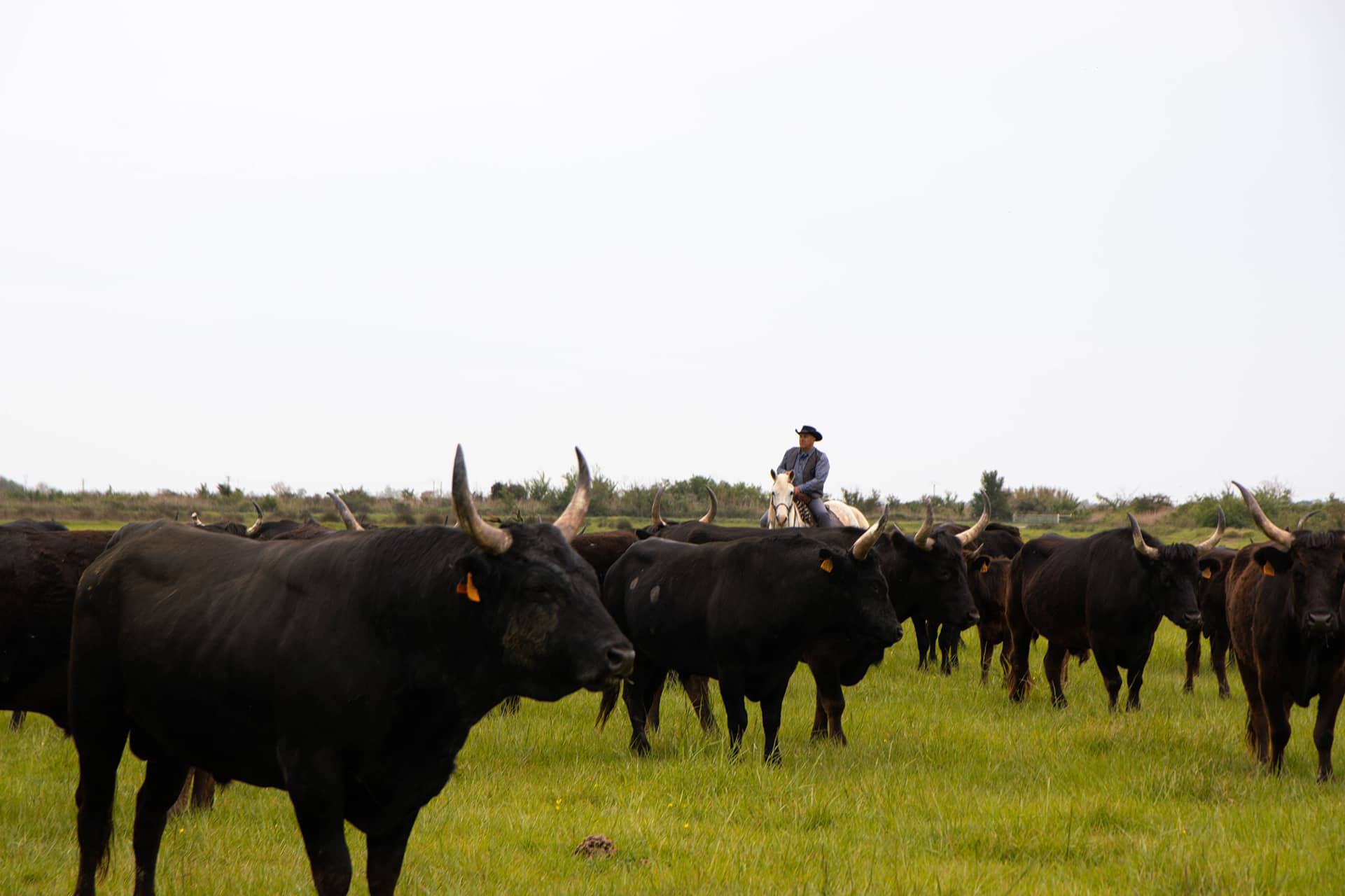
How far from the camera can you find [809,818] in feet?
22.7

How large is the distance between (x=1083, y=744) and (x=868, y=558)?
2.27 m

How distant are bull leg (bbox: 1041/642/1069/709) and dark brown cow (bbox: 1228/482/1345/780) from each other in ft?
9.67

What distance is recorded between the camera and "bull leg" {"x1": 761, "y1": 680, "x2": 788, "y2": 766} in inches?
344

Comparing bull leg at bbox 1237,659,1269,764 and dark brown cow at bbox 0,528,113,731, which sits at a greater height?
dark brown cow at bbox 0,528,113,731

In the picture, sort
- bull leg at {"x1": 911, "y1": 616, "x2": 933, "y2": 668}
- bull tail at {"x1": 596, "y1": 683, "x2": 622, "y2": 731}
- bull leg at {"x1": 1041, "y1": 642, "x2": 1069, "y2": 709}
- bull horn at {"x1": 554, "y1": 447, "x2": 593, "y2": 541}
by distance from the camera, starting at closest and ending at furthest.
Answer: bull horn at {"x1": 554, "y1": 447, "x2": 593, "y2": 541} < bull tail at {"x1": 596, "y1": 683, "x2": 622, "y2": 731} < bull leg at {"x1": 1041, "y1": 642, "x2": 1069, "y2": 709} < bull leg at {"x1": 911, "y1": 616, "x2": 933, "y2": 668}

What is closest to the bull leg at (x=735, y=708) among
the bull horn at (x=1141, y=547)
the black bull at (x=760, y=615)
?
the black bull at (x=760, y=615)

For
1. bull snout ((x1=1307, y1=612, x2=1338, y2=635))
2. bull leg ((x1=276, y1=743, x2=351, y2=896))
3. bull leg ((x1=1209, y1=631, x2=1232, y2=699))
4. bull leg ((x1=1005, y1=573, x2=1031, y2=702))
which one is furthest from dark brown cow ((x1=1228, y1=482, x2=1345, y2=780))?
bull leg ((x1=276, y1=743, x2=351, y2=896))

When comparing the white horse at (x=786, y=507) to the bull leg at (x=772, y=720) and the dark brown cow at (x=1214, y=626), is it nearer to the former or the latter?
the dark brown cow at (x=1214, y=626)

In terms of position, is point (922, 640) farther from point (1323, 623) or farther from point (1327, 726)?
point (1323, 623)

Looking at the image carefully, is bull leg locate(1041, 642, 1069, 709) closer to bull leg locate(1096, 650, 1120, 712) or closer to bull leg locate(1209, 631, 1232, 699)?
bull leg locate(1096, 650, 1120, 712)

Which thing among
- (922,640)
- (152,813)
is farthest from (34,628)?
(922,640)

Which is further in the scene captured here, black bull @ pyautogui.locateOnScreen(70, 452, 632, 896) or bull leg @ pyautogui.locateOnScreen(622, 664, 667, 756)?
bull leg @ pyautogui.locateOnScreen(622, 664, 667, 756)

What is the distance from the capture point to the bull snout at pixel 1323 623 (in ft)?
24.8

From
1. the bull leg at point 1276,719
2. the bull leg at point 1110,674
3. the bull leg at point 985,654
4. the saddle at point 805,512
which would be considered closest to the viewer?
the bull leg at point 1276,719
